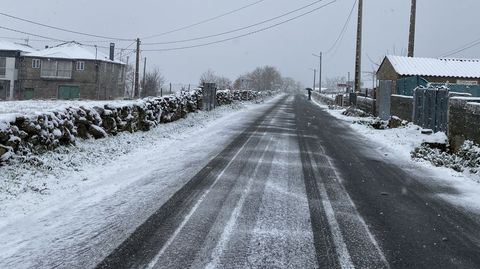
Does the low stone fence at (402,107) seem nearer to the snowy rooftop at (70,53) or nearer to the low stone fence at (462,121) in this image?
the low stone fence at (462,121)

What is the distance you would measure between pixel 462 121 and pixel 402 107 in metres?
7.05

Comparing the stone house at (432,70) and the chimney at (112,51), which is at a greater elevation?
the chimney at (112,51)

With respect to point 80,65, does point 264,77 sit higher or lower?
higher

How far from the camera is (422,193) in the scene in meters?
7.77

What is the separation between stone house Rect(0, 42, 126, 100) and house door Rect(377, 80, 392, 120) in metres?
38.0

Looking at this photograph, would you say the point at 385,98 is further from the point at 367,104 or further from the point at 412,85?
the point at 412,85

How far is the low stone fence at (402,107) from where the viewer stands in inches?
704

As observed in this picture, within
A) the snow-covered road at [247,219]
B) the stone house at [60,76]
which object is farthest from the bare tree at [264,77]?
the snow-covered road at [247,219]

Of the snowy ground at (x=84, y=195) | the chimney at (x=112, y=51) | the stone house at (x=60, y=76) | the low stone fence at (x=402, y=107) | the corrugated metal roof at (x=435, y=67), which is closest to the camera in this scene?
the snowy ground at (x=84, y=195)

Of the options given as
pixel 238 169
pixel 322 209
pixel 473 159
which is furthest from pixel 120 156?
pixel 473 159

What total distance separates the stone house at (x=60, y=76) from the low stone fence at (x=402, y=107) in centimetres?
3903

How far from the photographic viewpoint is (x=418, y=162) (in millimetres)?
10984

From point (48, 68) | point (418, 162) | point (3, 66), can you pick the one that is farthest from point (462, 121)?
point (3, 66)

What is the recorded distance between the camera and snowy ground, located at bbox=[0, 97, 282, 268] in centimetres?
477
